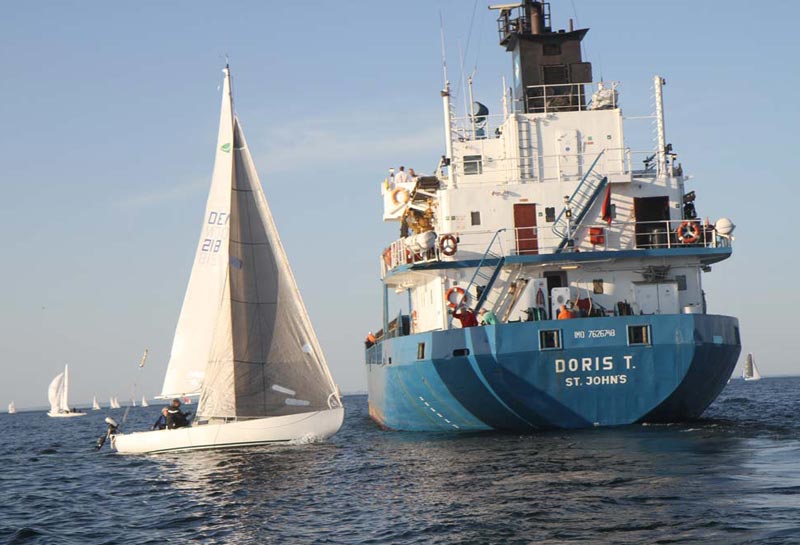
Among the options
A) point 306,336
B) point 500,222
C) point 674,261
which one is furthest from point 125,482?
point 674,261

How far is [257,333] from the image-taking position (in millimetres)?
29594

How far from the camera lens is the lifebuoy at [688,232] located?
2928 cm

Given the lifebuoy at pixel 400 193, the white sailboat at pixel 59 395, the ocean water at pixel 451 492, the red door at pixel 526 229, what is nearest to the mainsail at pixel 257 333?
the ocean water at pixel 451 492

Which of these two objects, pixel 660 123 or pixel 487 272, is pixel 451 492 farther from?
pixel 660 123

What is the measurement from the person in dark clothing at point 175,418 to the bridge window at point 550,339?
10.7 m

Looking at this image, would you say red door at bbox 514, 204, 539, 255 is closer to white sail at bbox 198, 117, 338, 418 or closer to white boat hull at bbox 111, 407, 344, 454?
white sail at bbox 198, 117, 338, 418

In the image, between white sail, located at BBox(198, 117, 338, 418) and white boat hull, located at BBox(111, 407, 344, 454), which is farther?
white sail, located at BBox(198, 117, 338, 418)

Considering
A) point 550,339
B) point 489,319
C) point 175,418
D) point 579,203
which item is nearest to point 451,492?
point 550,339

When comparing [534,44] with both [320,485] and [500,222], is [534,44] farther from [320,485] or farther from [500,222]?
[320,485]

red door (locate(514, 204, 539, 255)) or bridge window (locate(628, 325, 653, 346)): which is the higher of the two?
red door (locate(514, 204, 539, 255))

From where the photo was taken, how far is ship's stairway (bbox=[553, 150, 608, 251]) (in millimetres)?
30219

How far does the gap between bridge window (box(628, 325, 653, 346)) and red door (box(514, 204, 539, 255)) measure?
4.93m

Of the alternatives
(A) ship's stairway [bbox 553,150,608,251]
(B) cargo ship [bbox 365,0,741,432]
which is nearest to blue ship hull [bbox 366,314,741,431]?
(B) cargo ship [bbox 365,0,741,432]

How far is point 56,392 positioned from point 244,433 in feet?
345
